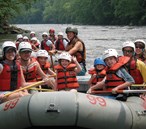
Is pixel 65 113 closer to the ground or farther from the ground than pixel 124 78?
closer to the ground

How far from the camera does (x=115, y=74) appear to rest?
6.39 metres

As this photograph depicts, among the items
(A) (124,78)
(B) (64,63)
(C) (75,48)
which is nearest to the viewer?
(A) (124,78)

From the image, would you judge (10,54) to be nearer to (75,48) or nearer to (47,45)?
(75,48)

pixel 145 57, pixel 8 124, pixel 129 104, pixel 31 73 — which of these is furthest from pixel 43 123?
pixel 145 57

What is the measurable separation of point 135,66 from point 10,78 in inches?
82.7

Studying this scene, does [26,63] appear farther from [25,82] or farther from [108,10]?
[108,10]

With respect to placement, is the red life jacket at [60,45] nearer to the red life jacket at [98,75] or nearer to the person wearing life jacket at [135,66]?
the red life jacket at [98,75]

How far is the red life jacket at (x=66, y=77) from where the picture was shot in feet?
22.8

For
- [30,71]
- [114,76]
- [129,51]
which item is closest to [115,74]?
[114,76]

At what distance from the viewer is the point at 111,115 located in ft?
17.3

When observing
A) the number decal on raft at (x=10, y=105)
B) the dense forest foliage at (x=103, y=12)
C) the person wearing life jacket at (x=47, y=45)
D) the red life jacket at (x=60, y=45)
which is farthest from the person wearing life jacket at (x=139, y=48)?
the dense forest foliage at (x=103, y=12)

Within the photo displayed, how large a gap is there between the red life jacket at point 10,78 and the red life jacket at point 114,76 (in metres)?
→ 1.40

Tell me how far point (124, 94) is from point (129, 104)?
1.52 feet

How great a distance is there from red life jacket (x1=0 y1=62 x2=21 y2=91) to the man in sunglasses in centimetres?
183
